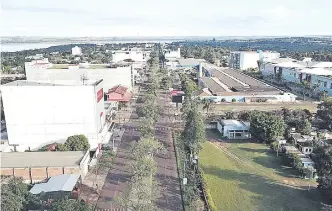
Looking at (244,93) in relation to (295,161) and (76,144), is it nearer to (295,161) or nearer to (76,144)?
(295,161)

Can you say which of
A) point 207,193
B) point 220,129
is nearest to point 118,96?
point 220,129

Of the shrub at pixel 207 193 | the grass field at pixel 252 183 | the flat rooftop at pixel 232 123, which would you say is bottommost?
the grass field at pixel 252 183

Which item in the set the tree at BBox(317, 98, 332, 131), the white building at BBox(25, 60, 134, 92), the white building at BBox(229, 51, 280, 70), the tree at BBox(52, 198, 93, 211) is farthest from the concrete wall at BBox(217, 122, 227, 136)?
the white building at BBox(229, 51, 280, 70)

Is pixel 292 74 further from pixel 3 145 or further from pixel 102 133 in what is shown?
pixel 3 145

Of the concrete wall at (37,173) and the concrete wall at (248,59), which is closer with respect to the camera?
the concrete wall at (37,173)

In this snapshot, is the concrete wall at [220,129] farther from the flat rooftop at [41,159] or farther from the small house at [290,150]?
the flat rooftop at [41,159]

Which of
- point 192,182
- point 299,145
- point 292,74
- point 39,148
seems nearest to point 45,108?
point 39,148

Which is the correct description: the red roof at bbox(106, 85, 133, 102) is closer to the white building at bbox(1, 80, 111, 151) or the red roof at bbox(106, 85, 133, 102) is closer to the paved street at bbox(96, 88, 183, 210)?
the paved street at bbox(96, 88, 183, 210)

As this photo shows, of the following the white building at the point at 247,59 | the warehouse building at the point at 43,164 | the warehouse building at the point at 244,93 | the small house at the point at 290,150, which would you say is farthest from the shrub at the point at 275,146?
the white building at the point at 247,59
